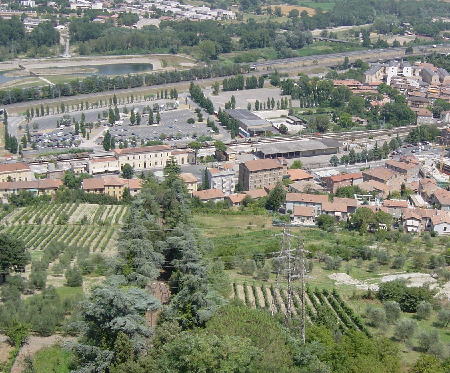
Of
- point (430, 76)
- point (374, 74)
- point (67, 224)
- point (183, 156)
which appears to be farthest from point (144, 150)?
point (430, 76)

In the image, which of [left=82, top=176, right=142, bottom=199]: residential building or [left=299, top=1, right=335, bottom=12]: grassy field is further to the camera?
[left=299, top=1, right=335, bottom=12]: grassy field

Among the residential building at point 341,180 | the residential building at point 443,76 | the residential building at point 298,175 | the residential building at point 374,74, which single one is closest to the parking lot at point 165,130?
the residential building at point 298,175

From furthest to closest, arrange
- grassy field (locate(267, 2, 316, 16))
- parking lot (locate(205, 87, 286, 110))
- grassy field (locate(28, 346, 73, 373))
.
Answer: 1. grassy field (locate(267, 2, 316, 16))
2. parking lot (locate(205, 87, 286, 110))
3. grassy field (locate(28, 346, 73, 373))

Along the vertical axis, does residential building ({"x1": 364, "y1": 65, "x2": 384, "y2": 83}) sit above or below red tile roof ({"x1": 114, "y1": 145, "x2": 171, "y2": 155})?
above

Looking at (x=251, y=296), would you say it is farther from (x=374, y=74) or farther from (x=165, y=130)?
(x=374, y=74)

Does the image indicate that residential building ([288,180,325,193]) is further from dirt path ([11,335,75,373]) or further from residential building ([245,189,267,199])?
dirt path ([11,335,75,373])

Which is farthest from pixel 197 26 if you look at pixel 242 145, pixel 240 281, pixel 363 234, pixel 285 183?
pixel 240 281

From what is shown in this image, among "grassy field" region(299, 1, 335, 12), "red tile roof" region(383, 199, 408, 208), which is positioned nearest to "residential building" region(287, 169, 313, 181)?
"red tile roof" region(383, 199, 408, 208)

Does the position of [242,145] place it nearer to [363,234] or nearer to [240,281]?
[363,234]
